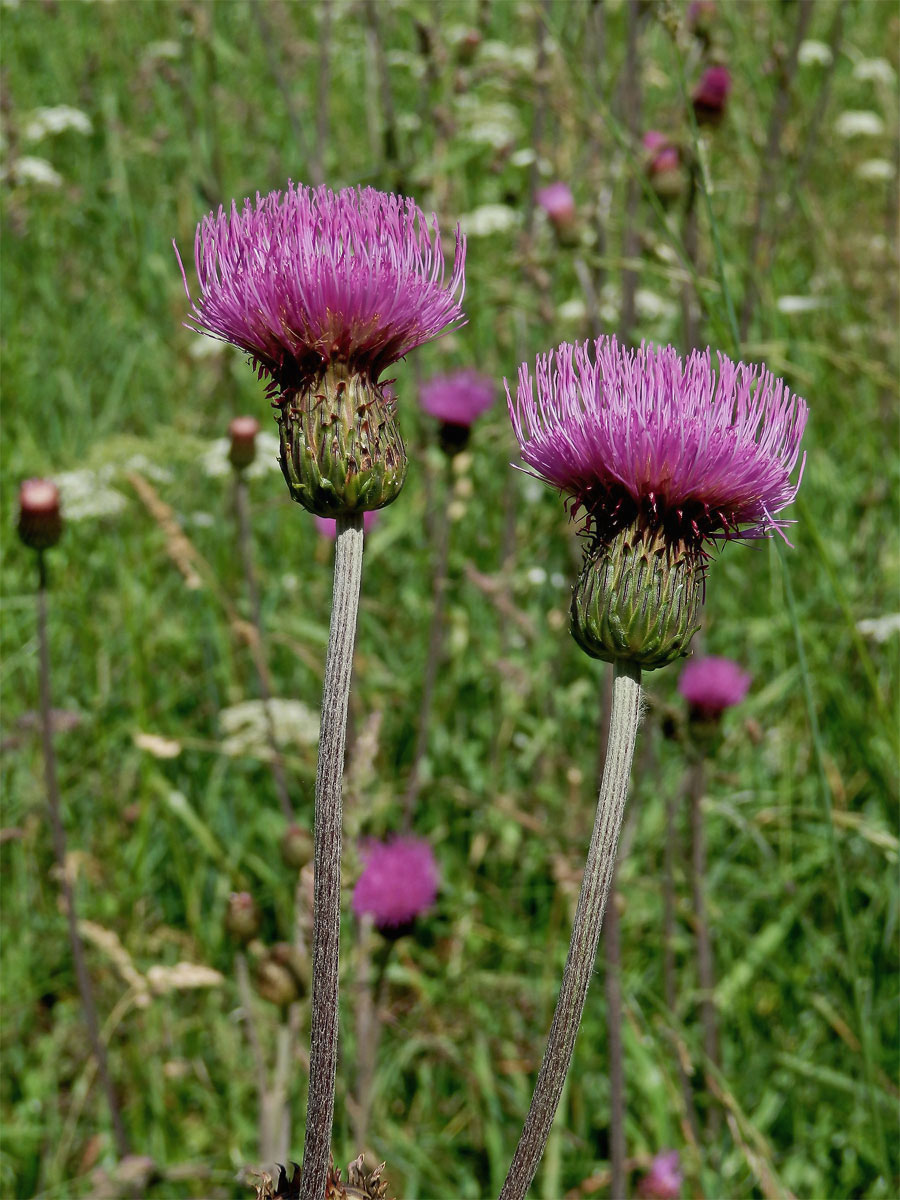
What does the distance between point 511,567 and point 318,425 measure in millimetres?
2276

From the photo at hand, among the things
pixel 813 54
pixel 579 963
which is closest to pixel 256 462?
pixel 579 963

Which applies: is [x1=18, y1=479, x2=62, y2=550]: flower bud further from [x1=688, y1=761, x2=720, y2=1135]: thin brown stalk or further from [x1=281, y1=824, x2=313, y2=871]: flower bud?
[x1=688, y1=761, x2=720, y2=1135]: thin brown stalk

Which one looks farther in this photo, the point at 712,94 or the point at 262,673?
the point at 712,94

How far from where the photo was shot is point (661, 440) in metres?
1.17

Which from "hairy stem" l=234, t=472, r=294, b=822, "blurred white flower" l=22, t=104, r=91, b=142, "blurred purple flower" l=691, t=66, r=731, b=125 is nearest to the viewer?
"hairy stem" l=234, t=472, r=294, b=822

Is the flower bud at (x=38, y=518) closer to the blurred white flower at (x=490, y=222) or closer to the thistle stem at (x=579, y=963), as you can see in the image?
the thistle stem at (x=579, y=963)

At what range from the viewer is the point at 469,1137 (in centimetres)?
276

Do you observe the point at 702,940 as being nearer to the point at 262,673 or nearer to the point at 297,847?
the point at 297,847

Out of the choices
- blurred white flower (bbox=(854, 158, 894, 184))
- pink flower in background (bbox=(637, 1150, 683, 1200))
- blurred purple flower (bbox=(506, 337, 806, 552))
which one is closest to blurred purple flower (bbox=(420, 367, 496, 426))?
pink flower in background (bbox=(637, 1150, 683, 1200))

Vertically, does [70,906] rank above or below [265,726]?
below

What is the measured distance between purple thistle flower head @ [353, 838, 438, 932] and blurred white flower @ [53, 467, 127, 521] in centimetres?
133

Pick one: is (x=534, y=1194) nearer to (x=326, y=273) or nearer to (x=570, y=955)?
(x=570, y=955)

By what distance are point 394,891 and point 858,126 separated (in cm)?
544

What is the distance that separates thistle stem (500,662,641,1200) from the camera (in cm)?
106
